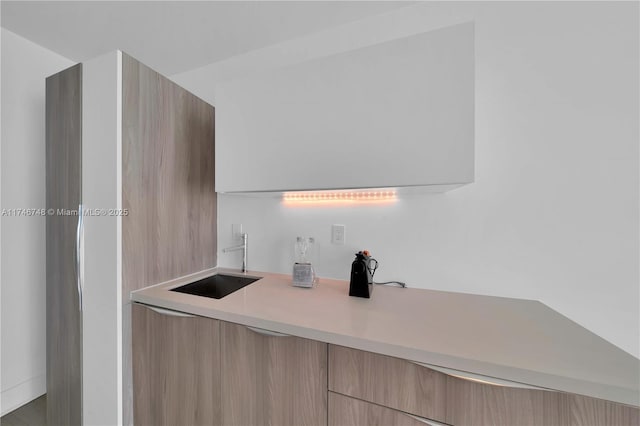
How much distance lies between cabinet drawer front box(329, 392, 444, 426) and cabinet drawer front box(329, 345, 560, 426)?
18 millimetres

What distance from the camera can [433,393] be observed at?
2.26ft

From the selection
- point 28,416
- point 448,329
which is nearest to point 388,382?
point 448,329

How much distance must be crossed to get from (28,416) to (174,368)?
56.8 inches

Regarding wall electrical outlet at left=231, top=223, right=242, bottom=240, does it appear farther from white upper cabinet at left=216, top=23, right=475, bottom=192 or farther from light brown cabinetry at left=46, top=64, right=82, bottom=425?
light brown cabinetry at left=46, top=64, right=82, bottom=425

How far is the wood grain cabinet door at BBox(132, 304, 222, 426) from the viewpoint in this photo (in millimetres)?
984

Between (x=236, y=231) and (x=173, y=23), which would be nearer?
(x=173, y=23)

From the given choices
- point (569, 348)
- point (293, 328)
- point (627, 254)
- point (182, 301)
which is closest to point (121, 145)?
point (182, 301)

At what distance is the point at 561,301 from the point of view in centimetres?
104

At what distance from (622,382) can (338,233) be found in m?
1.08

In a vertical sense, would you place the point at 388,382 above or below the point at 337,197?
below

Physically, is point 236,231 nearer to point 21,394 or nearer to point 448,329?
point 448,329

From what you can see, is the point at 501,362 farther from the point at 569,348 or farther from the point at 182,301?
the point at 182,301

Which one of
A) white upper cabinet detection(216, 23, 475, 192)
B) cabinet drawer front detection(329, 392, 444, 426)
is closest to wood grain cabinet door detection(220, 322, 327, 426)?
cabinet drawer front detection(329, 392, 444, 426)

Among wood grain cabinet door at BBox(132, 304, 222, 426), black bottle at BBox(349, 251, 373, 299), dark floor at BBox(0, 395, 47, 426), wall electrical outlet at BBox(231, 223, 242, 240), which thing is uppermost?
wall electrical outlet at BBox(231, 223, 242, 240)
